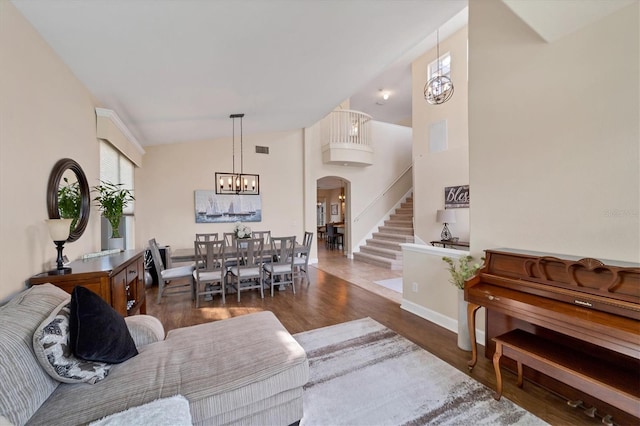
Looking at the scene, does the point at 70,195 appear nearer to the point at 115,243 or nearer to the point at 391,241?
the point at 115,243

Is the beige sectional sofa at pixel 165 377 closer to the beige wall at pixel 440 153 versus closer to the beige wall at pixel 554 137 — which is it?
the beige wall at pixel 554 137

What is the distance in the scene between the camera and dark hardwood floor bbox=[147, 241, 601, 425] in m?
1.91

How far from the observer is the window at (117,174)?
354 centimetres

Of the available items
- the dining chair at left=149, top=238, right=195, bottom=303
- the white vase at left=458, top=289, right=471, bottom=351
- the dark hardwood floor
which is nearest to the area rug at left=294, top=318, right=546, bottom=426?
the dark hardwood floor

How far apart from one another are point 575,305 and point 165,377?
249cm

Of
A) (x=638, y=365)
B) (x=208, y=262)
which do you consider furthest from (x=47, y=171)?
(x=638, y=365)

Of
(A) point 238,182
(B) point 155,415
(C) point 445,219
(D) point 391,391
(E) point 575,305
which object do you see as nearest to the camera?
(B) point 155,415

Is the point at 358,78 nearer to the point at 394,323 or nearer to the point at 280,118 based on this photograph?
the point at 280,118

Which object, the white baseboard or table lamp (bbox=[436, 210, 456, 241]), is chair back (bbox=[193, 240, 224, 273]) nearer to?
the white baseboard

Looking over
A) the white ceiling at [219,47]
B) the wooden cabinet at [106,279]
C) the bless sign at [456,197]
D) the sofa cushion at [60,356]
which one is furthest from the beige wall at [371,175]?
the sofa cushion at [60,356]

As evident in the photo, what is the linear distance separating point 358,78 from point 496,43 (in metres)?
2.05

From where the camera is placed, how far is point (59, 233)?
2.09m

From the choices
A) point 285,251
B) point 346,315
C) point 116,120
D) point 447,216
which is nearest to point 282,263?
point 285,251

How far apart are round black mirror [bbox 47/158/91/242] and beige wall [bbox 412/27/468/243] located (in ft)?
20.6
